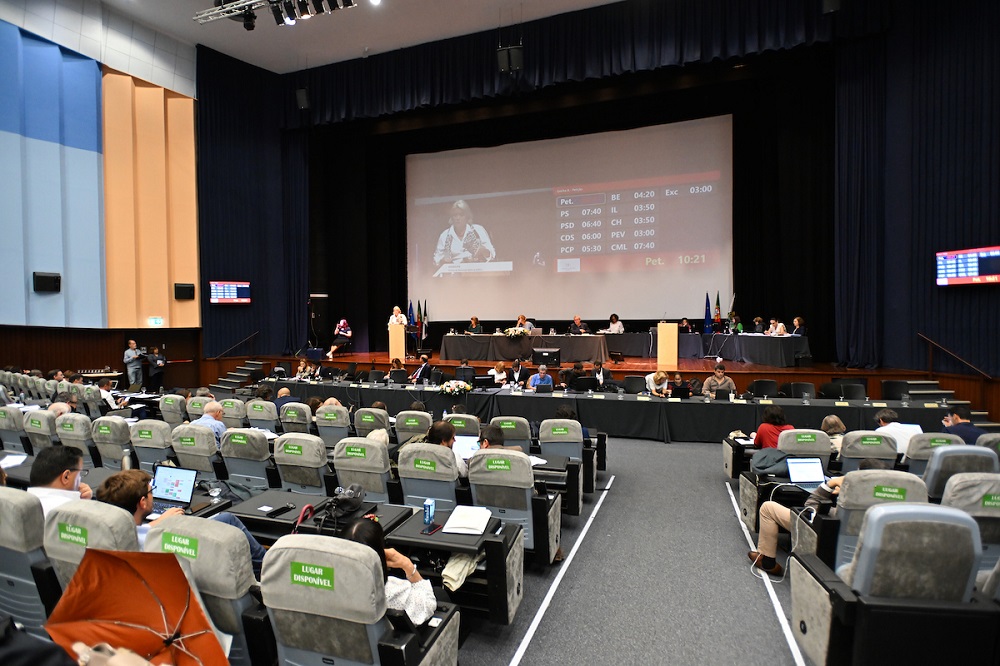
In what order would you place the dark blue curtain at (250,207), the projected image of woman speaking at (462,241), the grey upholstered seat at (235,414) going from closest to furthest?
the grey upholstered seat at (235,414) < the dark blue curtain at (250,207) < the projected image of woman speaking at (462,241)

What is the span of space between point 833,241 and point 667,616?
1182 centimetres

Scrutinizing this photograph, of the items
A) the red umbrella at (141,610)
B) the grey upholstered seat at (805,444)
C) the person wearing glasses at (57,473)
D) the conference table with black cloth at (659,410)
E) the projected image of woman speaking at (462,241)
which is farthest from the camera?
the projected image of woman speaking at (462,241)

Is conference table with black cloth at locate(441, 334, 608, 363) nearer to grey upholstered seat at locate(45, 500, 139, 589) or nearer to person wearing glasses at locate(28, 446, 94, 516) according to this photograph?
person wearing glasses at locate(28, 446, 94, 516)

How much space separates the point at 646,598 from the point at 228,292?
14.8m

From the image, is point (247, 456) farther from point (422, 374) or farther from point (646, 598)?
point (422, 374)

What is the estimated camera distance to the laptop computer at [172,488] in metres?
3.89

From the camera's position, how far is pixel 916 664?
7.53 feet

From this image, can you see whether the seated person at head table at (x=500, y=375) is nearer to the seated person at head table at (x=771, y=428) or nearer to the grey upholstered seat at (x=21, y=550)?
the seated person at head table at (x=771, y=428)

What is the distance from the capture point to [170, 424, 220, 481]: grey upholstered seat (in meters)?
4.73

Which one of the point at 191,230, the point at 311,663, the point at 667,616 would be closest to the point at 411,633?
the point at 311,663

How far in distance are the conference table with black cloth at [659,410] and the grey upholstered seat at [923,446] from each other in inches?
125

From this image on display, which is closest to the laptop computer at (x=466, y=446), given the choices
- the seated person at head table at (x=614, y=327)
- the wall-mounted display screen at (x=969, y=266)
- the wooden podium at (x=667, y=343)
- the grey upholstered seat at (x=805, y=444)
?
the grey upholstered seat at (x=805, y=444)

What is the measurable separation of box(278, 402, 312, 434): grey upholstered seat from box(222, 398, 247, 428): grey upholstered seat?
614 mm

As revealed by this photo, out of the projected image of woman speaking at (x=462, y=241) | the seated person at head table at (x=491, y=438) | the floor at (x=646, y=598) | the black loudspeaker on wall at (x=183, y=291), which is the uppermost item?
the projected image of woman speaking at (x=462, y=241)
